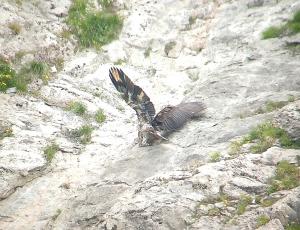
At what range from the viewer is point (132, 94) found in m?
13.2

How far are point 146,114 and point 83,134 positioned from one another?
2.20 m

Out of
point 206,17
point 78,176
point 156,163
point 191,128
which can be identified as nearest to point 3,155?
point 78,176

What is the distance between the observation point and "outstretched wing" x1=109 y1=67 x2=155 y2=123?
13047 millimetres

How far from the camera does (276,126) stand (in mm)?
12023

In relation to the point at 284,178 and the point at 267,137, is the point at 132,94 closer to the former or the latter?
the point at 267,137

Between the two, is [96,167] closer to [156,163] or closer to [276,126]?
[156,163]

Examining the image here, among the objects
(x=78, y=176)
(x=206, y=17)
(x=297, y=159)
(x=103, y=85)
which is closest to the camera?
(x=297, y=159)

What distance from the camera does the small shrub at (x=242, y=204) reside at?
979 cm

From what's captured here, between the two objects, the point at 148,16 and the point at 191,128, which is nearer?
the point at 191,128

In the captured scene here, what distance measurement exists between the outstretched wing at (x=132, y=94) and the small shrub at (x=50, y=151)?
7.68 ft

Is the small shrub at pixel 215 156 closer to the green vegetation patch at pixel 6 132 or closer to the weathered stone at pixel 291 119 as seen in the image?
the weathered stone at pixel 291 119

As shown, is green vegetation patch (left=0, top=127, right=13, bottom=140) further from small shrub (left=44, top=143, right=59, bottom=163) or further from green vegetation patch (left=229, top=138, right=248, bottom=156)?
green vegetation patch (left=229, top=138, right=248, bottom=156)

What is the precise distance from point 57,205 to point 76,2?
992 centimetres

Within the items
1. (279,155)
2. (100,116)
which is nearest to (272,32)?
(100,116)
